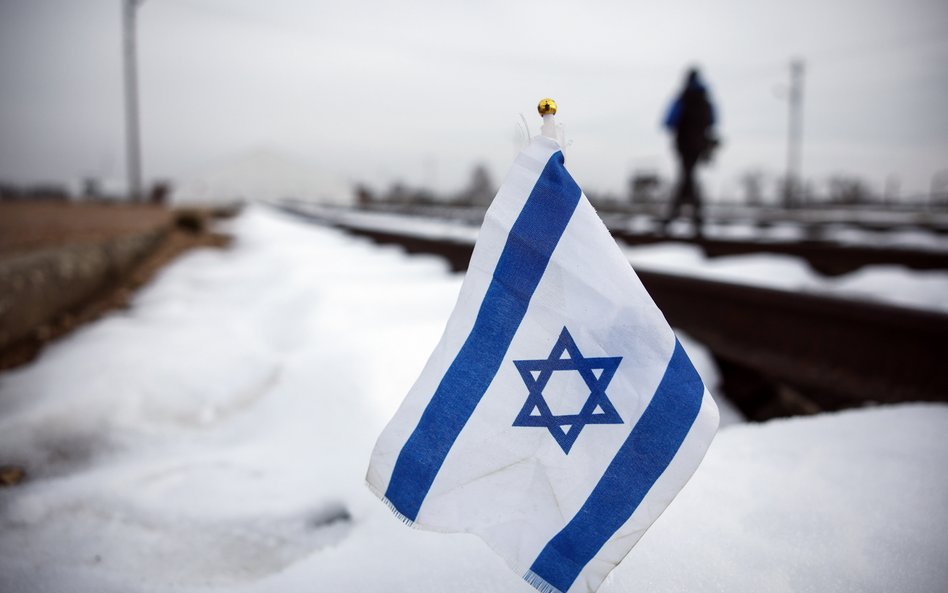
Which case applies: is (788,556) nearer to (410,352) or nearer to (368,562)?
(368,562)

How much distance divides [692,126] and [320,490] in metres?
7.60

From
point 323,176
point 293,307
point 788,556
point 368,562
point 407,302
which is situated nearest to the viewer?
point 788,556

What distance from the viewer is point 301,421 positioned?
7.70ft

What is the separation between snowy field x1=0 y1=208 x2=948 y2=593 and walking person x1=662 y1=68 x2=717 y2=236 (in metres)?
5.81

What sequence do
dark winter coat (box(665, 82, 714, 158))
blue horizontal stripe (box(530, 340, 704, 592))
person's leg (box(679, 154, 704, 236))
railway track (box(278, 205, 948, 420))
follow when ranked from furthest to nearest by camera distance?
person's leg (box(679, 154, 704, 236))
dark winter coat (box(665, 82, 714, 158))
railway track (box(278, 205, 948, 420))
blue horizontal stripe (box(530, 340, 704, 592))

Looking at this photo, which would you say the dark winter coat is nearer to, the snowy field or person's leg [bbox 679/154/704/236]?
person's leg [bbox 679/154/704/236]

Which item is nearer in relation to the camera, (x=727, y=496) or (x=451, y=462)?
(x=451, y=462)

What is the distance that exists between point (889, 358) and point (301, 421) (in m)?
2.48

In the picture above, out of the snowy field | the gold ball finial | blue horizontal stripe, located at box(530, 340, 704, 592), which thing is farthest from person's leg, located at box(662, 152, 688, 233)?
blue horizontal stripe, located at box(530, 340, 704, 592)

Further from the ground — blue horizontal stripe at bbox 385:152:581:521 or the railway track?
blue horizontal stripe at bbox 385:152:581:521

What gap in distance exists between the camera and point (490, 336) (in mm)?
1108

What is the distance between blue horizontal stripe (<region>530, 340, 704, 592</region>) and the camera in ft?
3.40

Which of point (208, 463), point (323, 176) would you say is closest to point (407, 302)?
point (208, 463)

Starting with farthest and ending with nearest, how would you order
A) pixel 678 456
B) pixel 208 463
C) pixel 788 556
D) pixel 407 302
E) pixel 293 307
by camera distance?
pixel 293 307 → pixel 407 302 → pixel 208 463 → pixel 788 556 → pixel 678 456
